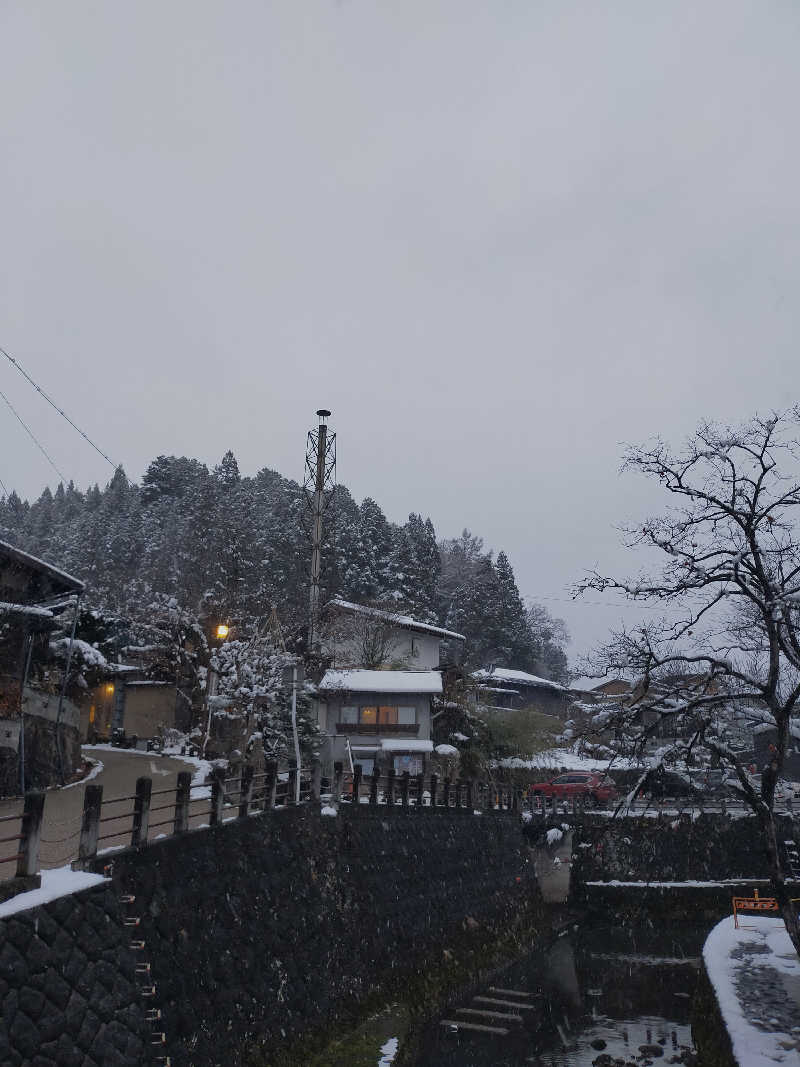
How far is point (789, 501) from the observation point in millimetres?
13492

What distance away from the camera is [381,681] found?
4125 centimetres

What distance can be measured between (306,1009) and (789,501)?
41.3 feet

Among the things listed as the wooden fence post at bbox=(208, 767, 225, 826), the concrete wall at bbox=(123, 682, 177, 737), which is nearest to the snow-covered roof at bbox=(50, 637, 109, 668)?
the concrete wall at bbox=(123, 682, 177, 737)

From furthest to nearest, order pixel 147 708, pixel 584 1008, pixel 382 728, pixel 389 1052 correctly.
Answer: pixel 147 708 → pixel 382 728 → pixel 584 1008 → pixel 389 1052

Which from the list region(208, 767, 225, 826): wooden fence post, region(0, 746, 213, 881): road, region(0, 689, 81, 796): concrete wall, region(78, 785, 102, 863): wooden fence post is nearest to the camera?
region(78, 785, 102, 863): wooden fence post

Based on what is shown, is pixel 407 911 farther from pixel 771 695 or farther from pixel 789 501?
pixel 789 501

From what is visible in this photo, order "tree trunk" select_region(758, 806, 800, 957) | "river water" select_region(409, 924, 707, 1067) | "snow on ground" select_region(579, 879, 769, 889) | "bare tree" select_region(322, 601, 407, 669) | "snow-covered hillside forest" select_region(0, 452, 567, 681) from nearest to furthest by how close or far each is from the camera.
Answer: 1. "tree trunk" select_region(758, 806, 800, 957)
2. "river water" select_region(409, 924, 707, 1067)
3. "snow on ground" select_region(579, 879, 769, 889)
4. "snow-covered hillside forest" select_region(0, 452, 567, 681)
5. "bare tree" select_region(322, 601, 407, 669)

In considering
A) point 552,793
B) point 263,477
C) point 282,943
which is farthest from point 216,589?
point 263,477

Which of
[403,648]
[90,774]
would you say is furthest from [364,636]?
[90,774]

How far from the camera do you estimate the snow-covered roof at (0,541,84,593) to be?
22734 millimetres

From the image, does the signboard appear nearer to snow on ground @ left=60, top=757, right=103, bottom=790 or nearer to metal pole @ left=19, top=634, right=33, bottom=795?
metal pole @ left=19, top=634, right=33, bottom=795

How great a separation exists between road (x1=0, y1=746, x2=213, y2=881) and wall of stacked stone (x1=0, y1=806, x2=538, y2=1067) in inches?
44.2

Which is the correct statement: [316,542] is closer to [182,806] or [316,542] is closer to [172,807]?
[172,807]

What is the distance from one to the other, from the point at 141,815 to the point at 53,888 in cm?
222
